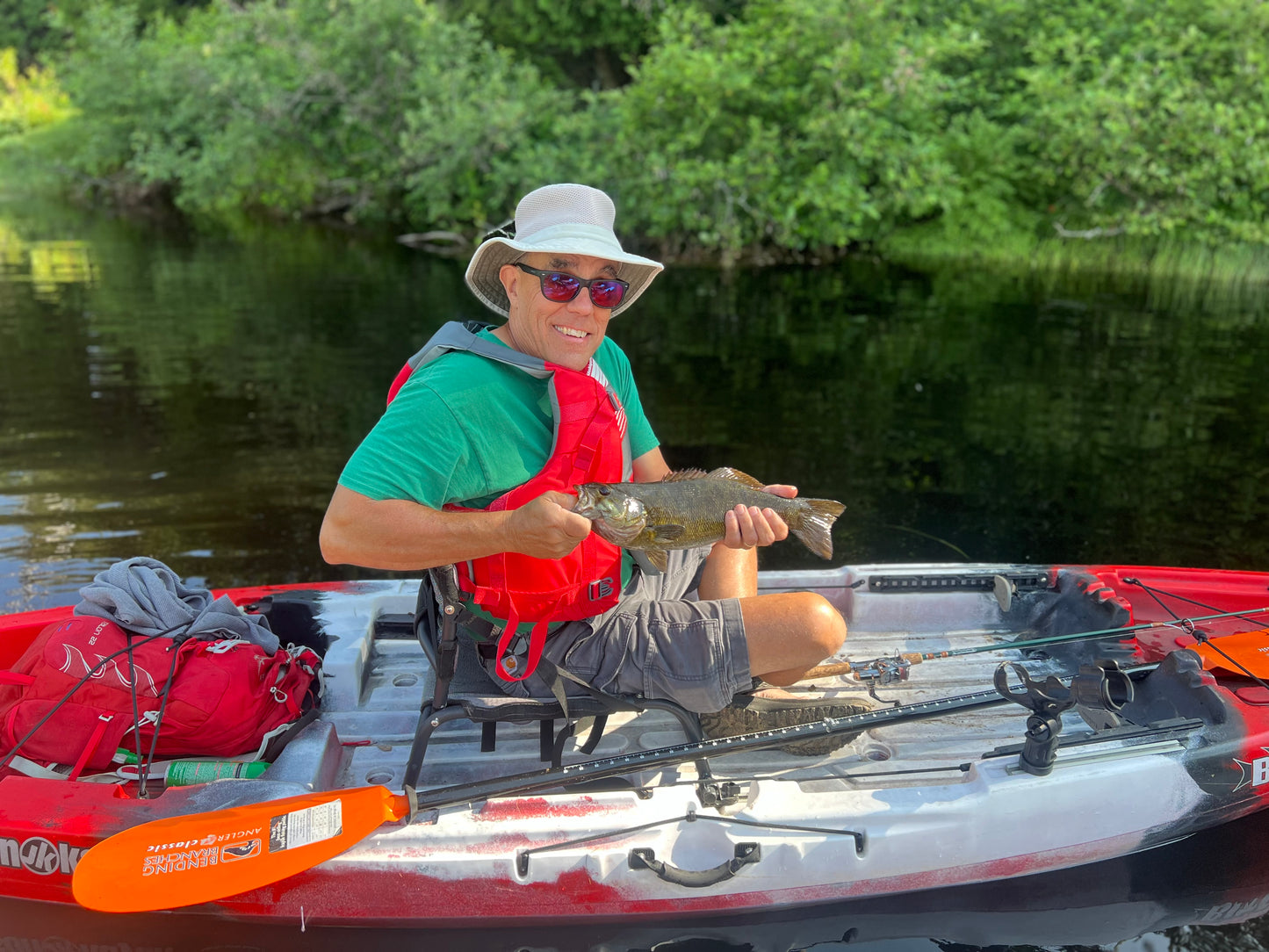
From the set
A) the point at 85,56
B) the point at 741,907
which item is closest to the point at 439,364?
the point at 741,907

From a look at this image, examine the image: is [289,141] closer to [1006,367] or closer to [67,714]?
[1006,367]

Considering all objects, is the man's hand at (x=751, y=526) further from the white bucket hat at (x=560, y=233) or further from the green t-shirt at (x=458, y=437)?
the white bucket hat at (x=560, y=233)

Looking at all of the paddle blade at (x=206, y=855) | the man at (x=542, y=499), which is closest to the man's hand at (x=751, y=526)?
the man at (x=542, y=499)

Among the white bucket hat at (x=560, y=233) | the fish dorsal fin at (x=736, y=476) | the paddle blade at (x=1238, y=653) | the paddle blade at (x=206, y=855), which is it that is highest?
the white bucket hat at (x=560, y=233)

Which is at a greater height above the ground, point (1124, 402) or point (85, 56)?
point (85, 56)

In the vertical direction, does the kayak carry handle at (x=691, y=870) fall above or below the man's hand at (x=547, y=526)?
below

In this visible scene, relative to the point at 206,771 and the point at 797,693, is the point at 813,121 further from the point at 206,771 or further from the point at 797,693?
the point at 206,771

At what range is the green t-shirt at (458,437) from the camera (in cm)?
322

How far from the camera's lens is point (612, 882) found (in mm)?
3695

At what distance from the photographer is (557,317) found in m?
3.60

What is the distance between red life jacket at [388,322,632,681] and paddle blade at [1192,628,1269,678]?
8.58ft

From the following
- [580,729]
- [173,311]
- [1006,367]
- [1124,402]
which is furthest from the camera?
[173,311]

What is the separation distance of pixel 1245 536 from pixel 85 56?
125 feet

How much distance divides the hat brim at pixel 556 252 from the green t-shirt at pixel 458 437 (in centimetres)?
33
